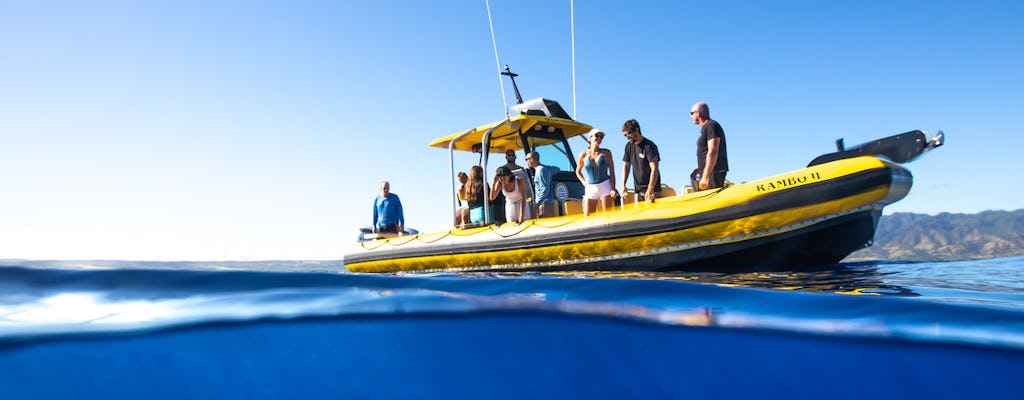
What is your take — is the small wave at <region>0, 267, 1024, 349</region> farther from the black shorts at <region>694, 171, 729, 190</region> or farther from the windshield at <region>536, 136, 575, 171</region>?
the windshield at <region>536, 136, 575, 171</region>

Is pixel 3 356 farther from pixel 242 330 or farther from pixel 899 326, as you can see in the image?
pixel 899 326

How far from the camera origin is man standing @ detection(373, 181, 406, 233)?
373 inches

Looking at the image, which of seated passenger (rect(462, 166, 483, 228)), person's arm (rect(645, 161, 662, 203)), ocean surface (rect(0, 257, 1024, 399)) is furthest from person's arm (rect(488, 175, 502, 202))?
ocean surface (rect(0, 257, 1024, 399))

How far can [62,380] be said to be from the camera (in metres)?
2.02

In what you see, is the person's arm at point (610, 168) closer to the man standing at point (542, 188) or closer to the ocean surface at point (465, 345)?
the man standing at point (542, 188)

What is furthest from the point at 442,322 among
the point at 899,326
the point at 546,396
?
the point at 899,326

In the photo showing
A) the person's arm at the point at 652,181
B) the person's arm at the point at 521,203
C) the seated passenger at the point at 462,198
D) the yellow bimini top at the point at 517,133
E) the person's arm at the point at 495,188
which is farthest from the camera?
the seated passenger at the point at 462,198

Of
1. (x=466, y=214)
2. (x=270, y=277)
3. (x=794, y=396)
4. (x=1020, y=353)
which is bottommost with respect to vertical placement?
(x=794, y=396)

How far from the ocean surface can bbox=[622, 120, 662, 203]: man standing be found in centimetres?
399

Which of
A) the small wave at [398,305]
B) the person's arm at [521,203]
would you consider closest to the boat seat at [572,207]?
the person's arm at [521,203]

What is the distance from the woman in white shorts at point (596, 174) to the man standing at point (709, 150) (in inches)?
39.9

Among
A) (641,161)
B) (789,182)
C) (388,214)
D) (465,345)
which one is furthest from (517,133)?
(465,345)

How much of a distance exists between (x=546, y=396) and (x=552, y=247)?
4735 millimetres

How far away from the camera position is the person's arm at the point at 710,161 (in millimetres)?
5742
